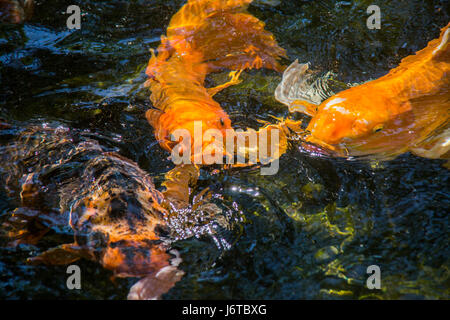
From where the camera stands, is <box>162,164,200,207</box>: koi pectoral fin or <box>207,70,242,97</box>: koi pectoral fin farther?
<box>207,70,242,97</box>: koi pectoral fin

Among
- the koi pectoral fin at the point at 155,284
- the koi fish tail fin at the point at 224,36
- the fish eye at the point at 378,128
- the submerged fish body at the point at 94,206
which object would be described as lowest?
the koi pectoral fin at the point at 155,284

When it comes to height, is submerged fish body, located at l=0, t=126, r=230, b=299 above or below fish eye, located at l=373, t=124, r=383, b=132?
below

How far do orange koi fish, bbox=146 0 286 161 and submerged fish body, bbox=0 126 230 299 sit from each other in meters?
0.81

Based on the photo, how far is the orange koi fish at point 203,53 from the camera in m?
3.94

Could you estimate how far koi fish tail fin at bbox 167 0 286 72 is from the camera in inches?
179

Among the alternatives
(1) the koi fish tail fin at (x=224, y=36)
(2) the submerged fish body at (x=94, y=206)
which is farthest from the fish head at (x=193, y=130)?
(1) the koi fish tail fin at (x=224, y=36)

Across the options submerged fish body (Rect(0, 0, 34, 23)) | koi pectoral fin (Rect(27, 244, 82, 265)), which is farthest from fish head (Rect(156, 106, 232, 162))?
submerged fish body (Rect(0, 0, 34, 23))

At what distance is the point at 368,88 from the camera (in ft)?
11.9

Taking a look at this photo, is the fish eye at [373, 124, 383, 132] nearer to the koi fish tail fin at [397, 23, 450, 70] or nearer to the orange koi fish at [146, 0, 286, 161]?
the koi fish tail fin at [397, 23, 450, 70]

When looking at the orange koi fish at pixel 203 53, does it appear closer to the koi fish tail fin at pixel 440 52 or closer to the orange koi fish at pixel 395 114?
the orange koi fish at pixel 395 114

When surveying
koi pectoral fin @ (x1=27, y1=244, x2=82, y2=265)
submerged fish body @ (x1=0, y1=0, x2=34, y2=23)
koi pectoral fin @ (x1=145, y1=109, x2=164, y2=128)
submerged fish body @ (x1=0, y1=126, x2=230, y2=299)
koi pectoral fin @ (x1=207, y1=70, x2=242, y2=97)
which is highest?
submerged fish body @ (x1=0, y1=0, x2=34, y2=23)

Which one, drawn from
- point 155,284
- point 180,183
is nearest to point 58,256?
point 155,284

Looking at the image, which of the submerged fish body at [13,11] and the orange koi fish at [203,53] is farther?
the submerged fish body at [13,11]

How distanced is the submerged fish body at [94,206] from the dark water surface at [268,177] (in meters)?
0.09
